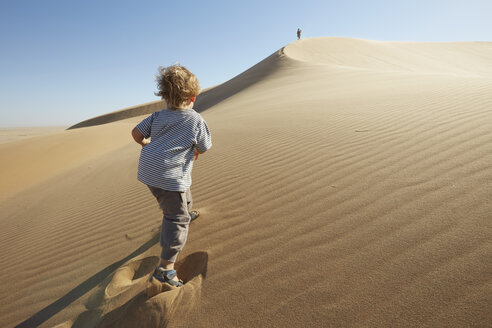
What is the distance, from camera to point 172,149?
1.93 meters

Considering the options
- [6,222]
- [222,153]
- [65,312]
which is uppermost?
[222,153]

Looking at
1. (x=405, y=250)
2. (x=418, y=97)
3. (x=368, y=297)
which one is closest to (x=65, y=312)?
(x=368, y=297)

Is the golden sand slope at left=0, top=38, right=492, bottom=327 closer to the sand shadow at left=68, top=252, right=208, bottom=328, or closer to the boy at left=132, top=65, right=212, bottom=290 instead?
the sand shadow at left=68, top=252, right=208, bottom=328

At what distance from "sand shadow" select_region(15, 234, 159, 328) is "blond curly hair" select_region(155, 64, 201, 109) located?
4.70 feet

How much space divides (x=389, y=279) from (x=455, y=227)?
0.65 metres

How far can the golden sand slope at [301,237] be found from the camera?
57.6 inches

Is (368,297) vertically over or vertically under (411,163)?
under

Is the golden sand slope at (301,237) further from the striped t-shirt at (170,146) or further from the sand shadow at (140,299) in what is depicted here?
the striped t-shirt at (170,146)

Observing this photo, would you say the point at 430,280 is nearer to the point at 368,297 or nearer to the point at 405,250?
the point at 405,250

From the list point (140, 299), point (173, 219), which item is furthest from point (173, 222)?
point (140, 299)

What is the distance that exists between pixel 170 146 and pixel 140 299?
3.51 ft

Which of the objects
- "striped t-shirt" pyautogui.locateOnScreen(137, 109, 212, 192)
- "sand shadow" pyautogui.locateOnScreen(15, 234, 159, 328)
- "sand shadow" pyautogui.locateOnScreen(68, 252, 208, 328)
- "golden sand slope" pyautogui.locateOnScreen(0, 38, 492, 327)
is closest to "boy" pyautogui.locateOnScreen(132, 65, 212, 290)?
"striped t-shirt" pyautogui.locateOnScreen(137, 109, 212, 192)

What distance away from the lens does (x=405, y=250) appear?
1658 mm

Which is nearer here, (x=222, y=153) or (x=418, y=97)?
(x=222, y=153)
